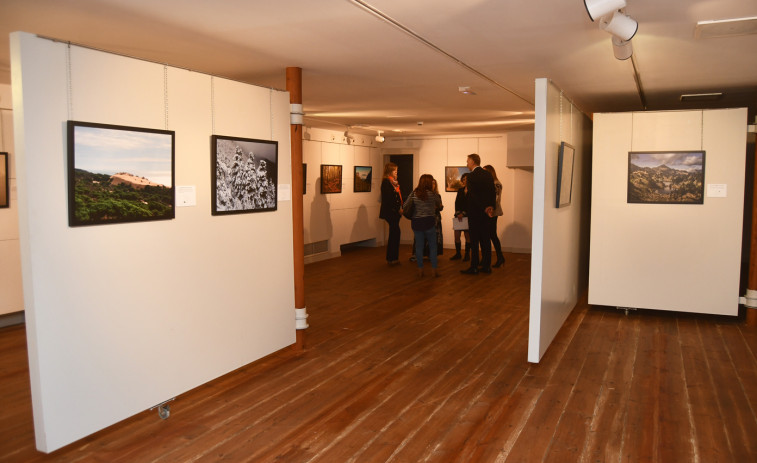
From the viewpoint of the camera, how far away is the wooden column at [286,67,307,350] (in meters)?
5.45

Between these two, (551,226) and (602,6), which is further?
(551,226)

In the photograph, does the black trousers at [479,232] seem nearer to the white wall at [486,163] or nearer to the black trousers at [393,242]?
the black trousers at [393,242]

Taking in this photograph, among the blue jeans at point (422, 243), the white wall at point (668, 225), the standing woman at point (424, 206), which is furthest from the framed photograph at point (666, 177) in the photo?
the blue jeans at point (422, 243)

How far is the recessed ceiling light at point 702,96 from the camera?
7295mm

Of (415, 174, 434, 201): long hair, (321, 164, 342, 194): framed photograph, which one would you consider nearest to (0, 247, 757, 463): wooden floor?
(415, 174, 434, 201): long hair

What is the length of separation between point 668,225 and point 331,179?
718 cm

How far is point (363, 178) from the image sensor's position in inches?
540

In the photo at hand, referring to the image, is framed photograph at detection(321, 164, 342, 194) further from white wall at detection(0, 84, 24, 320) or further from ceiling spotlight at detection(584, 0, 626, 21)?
ceiling spotlight at detection(584, 0, 626, 21)

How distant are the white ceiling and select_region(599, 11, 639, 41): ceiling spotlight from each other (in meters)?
0.17

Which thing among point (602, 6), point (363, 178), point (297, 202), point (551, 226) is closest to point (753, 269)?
point (551, 226)

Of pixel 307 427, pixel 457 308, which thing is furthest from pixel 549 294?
pixel 307 427

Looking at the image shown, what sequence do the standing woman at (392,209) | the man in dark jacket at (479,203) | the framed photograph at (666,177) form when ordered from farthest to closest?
1. the standing woman at (392,209)
2. the man in dark jacket at (479,203)
3. the framed photograph at (666,177)

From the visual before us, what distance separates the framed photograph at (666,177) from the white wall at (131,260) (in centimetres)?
442

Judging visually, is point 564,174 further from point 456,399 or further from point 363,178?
point 363,178
